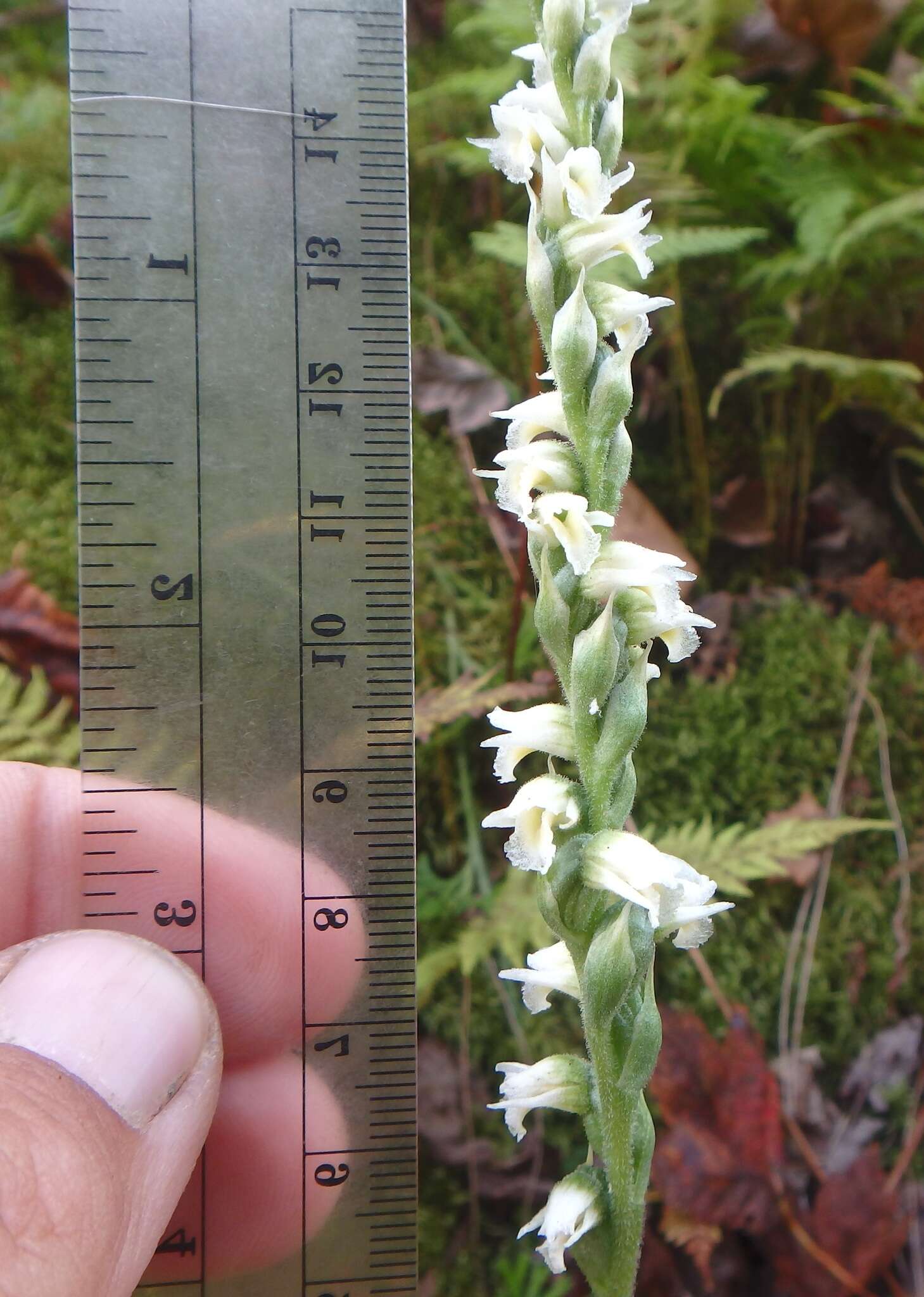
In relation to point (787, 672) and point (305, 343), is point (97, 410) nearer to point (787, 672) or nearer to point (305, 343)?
point (305, 343)

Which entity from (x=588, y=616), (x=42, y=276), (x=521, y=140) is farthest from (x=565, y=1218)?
(x=42, y=276)

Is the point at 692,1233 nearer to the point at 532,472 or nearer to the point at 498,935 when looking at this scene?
the point at 498,935

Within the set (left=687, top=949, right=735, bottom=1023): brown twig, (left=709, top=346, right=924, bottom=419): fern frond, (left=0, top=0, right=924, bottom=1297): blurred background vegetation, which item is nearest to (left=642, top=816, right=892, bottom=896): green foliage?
(left=0, top=0, right=924, bottom=1297): blurred background vegetation

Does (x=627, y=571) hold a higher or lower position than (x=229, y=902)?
higher

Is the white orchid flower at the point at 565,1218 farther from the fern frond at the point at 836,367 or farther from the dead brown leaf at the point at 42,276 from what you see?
the dead brown leaf at the point at 42,276

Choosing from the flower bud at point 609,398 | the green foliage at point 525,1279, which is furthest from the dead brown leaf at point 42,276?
the green foliage at point 525,1279

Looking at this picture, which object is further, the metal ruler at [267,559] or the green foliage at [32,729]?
the green foliage at [32,729]

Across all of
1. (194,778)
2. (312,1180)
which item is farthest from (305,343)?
(312,1180)

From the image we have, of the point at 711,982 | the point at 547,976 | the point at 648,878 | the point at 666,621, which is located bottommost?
the point at 711,982
